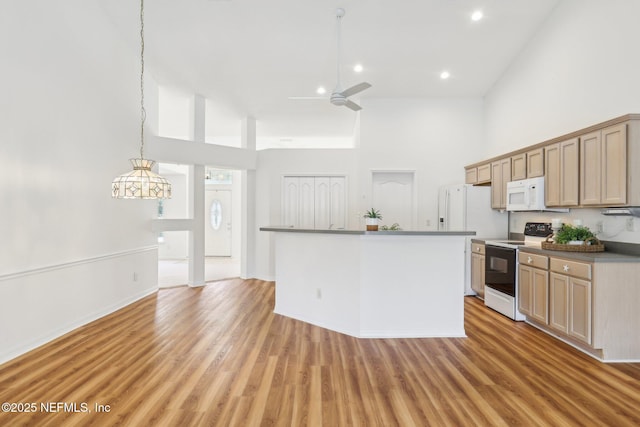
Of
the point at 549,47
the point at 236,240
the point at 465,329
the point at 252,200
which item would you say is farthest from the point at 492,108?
the point at 236,240

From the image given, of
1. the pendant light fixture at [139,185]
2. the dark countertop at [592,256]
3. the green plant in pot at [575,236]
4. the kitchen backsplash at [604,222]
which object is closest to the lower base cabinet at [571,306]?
the dark countertop at [592,256]

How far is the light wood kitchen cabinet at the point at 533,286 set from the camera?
12.2 ft

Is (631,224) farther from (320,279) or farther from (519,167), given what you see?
(320,279)

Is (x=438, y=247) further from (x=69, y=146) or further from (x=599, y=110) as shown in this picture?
(x=69, y=146)

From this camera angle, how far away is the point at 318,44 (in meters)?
4.94

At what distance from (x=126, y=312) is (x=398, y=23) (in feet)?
17.5

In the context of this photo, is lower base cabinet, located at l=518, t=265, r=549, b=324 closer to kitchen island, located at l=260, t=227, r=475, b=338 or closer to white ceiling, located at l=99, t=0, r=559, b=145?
kitchen island, located at l=260, t=227, r=475, b=338

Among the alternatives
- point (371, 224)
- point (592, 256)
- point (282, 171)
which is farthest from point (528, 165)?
point (282, 171)

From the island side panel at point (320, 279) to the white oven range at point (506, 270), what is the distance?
2.13 meters

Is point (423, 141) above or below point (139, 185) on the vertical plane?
above

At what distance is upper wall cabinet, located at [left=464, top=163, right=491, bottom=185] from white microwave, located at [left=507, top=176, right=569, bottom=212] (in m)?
0.81

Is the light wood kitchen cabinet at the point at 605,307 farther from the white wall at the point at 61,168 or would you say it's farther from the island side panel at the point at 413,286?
the white wall at the point at 61,168

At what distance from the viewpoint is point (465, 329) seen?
155 inches

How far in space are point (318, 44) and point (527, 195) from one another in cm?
359
